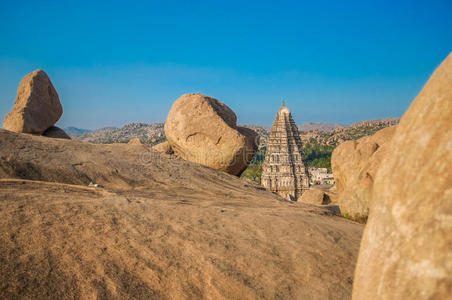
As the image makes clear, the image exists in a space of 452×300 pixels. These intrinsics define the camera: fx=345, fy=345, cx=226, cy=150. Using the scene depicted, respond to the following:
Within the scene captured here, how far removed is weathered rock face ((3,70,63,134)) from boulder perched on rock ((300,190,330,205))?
10947 millimetres

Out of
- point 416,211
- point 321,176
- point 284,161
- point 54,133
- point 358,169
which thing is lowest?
point 321,176

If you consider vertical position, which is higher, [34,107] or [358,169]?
[34,107]

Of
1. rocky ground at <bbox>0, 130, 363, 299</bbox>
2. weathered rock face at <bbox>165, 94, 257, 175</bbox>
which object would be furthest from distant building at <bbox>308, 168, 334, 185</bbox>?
rocky ground at <bbox>0, 130, 363, 299</bbox>

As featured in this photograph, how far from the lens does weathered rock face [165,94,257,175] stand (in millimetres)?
10391

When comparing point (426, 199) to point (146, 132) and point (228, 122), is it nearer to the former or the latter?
point (228, 122)

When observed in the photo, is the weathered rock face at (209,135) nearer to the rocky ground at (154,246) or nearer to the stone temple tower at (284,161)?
the rocky ground at (154,246)

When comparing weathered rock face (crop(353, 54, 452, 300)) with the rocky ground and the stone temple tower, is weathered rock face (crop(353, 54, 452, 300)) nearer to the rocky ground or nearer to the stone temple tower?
the rocky ground

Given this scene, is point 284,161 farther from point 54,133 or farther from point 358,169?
point 358,169

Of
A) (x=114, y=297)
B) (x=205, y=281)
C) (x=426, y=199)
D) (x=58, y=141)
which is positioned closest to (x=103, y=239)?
(x=114, y=297)

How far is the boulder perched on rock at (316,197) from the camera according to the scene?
47.7ft

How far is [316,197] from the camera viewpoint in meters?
14.7

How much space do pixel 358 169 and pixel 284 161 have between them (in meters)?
29.6

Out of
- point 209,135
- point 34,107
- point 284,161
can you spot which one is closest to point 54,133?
point 34,107

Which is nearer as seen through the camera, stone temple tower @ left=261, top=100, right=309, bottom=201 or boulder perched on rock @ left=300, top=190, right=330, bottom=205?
boulder perched on rock @ left=300, top=190, right=330, bottom=205
